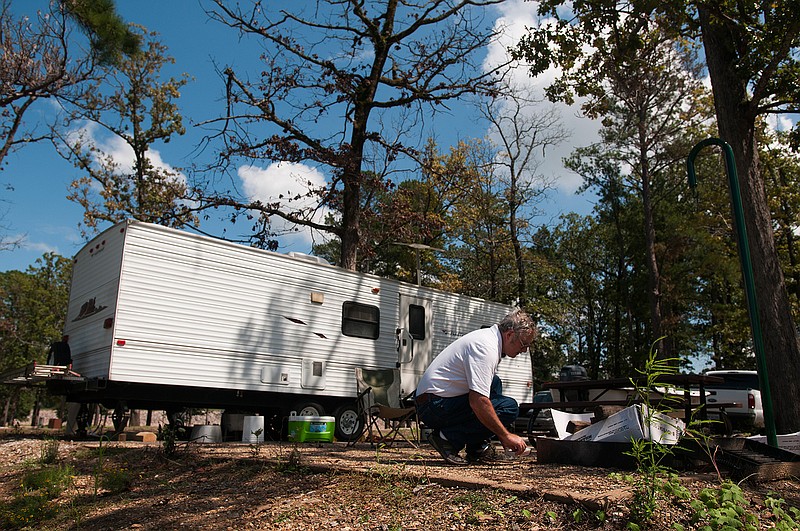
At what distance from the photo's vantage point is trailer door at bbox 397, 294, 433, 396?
1152cm

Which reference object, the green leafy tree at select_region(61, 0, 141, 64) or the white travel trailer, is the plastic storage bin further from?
the green leafy tree at select_region(61, 0, 141, 64)

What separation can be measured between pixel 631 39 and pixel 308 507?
9.38 metres

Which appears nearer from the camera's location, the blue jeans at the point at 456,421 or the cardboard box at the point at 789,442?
the blue jeans at the point at 456,421

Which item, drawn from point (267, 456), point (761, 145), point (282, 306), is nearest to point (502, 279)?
point (761, 145)

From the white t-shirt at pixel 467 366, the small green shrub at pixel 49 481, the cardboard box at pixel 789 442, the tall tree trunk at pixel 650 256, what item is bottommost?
the small green shrub at pixel 49 481

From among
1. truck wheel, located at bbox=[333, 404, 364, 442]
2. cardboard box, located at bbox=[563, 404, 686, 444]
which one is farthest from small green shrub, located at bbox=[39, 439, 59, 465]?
cardboard box, located at bbox=[563, 404, 686, 444]

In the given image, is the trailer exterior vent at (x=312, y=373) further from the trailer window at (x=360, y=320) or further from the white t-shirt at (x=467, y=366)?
the white t-shirt at (x=467, y=366)

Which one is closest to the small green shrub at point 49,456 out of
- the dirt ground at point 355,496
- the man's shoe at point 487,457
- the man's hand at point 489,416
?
the dirt ground at point 355,496

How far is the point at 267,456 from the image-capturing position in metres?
5.35

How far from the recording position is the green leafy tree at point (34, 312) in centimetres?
3222

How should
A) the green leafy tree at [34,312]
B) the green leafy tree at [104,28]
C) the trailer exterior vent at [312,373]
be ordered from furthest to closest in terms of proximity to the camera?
Answer: the green leafy tree at [34,312] → the green leafy tree at [104,28] → the trailer exterior vent at [312,373]

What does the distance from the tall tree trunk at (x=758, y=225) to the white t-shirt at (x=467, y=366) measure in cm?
512

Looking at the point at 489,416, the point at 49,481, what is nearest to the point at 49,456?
the point at 49,481

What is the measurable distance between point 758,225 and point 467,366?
585 centimetres
